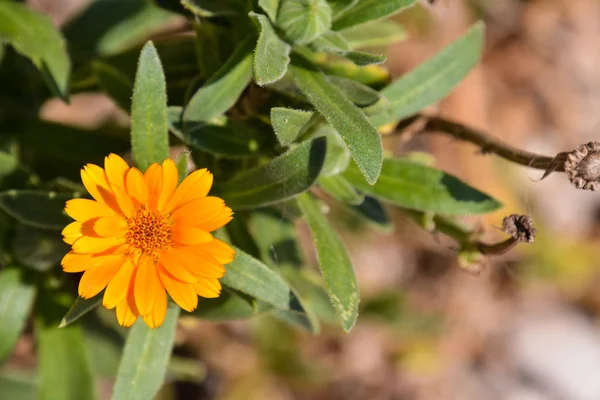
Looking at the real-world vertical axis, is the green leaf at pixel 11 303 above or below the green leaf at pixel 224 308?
below

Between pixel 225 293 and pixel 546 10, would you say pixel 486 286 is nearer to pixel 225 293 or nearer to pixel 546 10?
pixel 546 10

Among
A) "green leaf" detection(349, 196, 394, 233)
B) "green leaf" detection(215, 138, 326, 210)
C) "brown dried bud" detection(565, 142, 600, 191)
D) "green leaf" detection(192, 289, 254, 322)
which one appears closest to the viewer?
"brown dried bud" detection(565, 142, 600, 191)

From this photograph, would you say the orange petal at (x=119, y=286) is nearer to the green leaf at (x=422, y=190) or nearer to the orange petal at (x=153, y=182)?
the orange petal at (x=153, y=182)

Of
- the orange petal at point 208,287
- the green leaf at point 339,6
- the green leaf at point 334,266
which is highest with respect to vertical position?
the green leaf at point 339,6

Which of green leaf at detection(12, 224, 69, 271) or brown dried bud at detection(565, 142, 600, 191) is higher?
brown dried bud at detection(565, 142, 600, 191)

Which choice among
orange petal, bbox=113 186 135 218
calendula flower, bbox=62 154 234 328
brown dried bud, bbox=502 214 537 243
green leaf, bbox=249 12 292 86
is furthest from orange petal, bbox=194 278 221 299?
brown dried bud, bbox=502 214 537 243

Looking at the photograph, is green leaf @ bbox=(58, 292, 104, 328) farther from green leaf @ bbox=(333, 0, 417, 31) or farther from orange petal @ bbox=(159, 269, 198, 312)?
green leaf @ bbox=(333, 0, 417, 31)

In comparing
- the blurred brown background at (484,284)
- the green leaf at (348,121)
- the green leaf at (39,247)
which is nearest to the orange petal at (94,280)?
the green leaf at (39,247)
